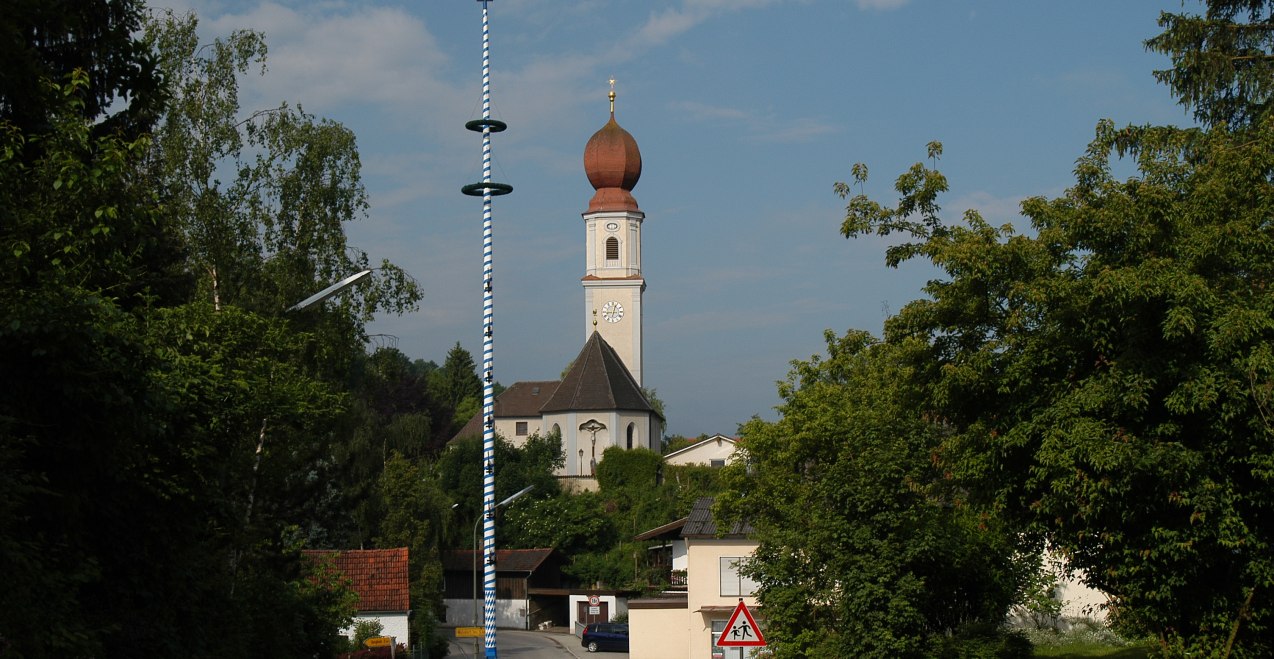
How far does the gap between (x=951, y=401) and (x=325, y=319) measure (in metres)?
15.9

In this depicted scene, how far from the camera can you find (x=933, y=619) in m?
21.8

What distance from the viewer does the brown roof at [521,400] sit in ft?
359

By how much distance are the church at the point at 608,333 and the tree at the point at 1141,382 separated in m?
76.2

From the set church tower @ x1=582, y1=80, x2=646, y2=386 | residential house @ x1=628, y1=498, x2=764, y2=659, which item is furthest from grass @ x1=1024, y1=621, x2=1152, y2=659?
church tower @ x1=582, y1=80, x2=646, y2=386

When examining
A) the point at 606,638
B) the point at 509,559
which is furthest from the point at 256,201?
the point at 509,559

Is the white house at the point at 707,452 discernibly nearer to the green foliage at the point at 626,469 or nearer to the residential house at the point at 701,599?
the green foliage at the point at 626,469

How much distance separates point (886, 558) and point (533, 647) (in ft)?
114

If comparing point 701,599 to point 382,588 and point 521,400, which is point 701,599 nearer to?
point 382,588

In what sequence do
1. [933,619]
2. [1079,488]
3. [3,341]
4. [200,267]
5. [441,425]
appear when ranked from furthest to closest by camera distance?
[441,425] < [200,267] < [933,619] < [1079,488] < [3,341]

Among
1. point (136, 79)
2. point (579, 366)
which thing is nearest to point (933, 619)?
point (136, 79)

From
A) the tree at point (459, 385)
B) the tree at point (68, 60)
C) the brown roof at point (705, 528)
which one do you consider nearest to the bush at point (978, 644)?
the tree at point (68, 60)

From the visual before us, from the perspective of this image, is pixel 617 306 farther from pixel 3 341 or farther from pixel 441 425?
pixel 3 341

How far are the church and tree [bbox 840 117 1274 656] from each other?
76.2 meters

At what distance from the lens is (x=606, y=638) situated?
49781 mm
